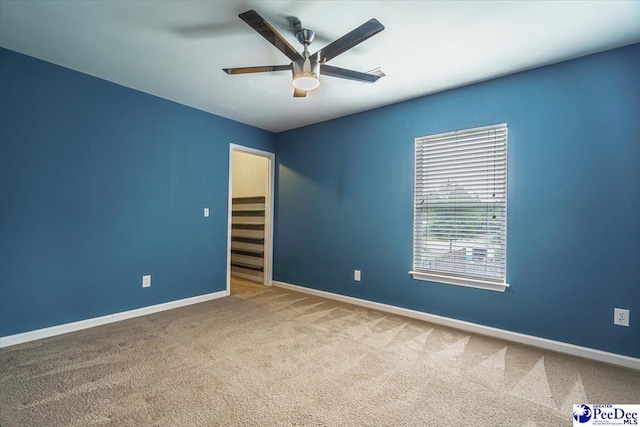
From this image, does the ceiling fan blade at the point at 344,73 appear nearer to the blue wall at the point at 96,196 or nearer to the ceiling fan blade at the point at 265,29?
the ceiling fan blade at the point at 265,29

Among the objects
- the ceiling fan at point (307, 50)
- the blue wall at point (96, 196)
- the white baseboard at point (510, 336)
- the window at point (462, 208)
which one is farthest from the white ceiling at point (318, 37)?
the white baseboard at point (510, 336)

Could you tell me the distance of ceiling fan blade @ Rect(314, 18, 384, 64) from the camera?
1.65 m

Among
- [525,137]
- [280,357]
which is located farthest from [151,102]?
[525,137]

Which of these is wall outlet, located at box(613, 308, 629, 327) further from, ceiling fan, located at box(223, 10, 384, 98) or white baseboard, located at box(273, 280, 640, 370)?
ceiling fan, located at box(223, 10, 384, 98)

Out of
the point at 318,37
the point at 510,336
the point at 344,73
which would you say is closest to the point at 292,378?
the point at 510,336

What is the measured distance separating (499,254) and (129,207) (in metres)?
3.75

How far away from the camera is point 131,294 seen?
3.09 metres

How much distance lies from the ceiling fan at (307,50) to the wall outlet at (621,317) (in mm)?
2547

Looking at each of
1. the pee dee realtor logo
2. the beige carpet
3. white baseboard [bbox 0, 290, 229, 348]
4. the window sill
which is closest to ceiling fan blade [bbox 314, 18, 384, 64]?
the beige carpet

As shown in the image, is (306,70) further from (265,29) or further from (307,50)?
(265,29)

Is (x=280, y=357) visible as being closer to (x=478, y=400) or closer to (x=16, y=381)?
(x=478, y=400)

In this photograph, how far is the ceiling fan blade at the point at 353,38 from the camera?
1.65 metres

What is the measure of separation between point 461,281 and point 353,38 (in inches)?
93.6

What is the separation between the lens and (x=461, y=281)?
285 centimetres
